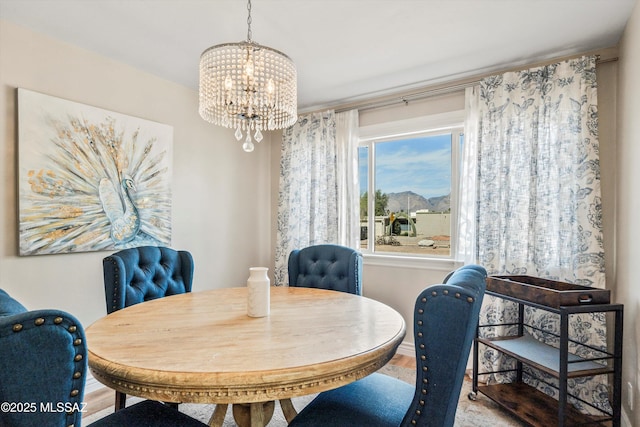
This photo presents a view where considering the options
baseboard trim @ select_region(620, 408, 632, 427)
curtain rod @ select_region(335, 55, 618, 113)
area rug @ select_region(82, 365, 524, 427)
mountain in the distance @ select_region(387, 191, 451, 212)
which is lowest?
area rug @ select_region(82, 365, 524, 427)

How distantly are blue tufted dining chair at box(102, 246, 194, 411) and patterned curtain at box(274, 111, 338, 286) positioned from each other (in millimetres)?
1511

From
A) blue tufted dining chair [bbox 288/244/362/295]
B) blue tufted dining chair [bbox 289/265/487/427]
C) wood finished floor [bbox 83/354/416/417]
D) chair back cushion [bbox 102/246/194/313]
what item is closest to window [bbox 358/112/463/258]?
blue tufted dining chair [bbox 288/244/362/295]

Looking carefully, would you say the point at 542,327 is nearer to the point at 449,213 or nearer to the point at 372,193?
the point at 449,213

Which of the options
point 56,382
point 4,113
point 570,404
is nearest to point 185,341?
point 56,382

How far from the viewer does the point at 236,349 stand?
1130mm

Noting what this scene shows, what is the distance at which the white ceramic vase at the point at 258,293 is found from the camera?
1502 mm

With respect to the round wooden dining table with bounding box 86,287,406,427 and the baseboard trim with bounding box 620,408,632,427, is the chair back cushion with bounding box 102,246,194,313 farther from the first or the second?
the baseboard trim with bounding box 620,408,632,427

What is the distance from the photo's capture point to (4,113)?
2121mm

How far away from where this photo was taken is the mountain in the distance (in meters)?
3.13

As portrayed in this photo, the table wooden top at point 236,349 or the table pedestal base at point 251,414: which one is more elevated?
the table wooden top at point 236,349

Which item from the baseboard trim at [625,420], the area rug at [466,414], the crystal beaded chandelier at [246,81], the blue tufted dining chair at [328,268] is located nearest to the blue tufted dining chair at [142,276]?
the area rug at [466,414]

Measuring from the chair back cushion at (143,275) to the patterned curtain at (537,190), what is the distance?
2.25 metres

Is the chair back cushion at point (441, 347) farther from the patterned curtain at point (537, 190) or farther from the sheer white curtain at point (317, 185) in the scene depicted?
the sheer white curtain at point (317, 185)

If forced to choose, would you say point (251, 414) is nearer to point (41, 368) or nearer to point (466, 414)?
point (41, 368)
